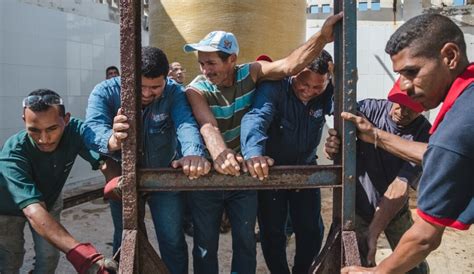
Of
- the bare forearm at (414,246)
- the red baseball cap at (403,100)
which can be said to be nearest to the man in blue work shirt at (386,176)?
the red baseball cap at (403,100)

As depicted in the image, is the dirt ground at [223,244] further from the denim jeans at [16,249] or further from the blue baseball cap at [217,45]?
the blue baseball cap at [217,45]

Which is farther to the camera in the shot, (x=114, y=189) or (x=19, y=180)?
(x=19, y=180)


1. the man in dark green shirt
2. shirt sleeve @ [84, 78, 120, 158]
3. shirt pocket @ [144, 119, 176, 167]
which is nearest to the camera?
shirt sleeve @ [84, 78, 120, 158]

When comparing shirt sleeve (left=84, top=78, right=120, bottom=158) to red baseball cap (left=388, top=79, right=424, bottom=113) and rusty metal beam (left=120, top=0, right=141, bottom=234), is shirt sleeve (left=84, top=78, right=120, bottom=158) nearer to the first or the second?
rusty metal beam (left=120, top=0, right=141, bottom=234)

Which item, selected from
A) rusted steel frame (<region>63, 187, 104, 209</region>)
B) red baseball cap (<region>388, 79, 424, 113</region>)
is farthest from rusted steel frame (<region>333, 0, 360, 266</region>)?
rusted steel frame (<region>63, 187, 104, 209</region>)

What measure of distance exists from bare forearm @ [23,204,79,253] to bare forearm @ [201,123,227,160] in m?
0.77

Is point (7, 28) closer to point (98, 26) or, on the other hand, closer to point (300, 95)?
point (98, 26)

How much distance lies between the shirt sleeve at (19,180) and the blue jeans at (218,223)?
807mm

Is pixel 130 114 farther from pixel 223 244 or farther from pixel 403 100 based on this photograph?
pixel 223 244

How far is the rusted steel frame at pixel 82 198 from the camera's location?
5.07m

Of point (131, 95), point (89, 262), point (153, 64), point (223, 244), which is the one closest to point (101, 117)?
point (153, 64)

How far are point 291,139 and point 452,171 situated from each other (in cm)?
120

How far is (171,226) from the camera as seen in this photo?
95.3 inches

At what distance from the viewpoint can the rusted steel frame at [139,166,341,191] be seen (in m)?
1.92
